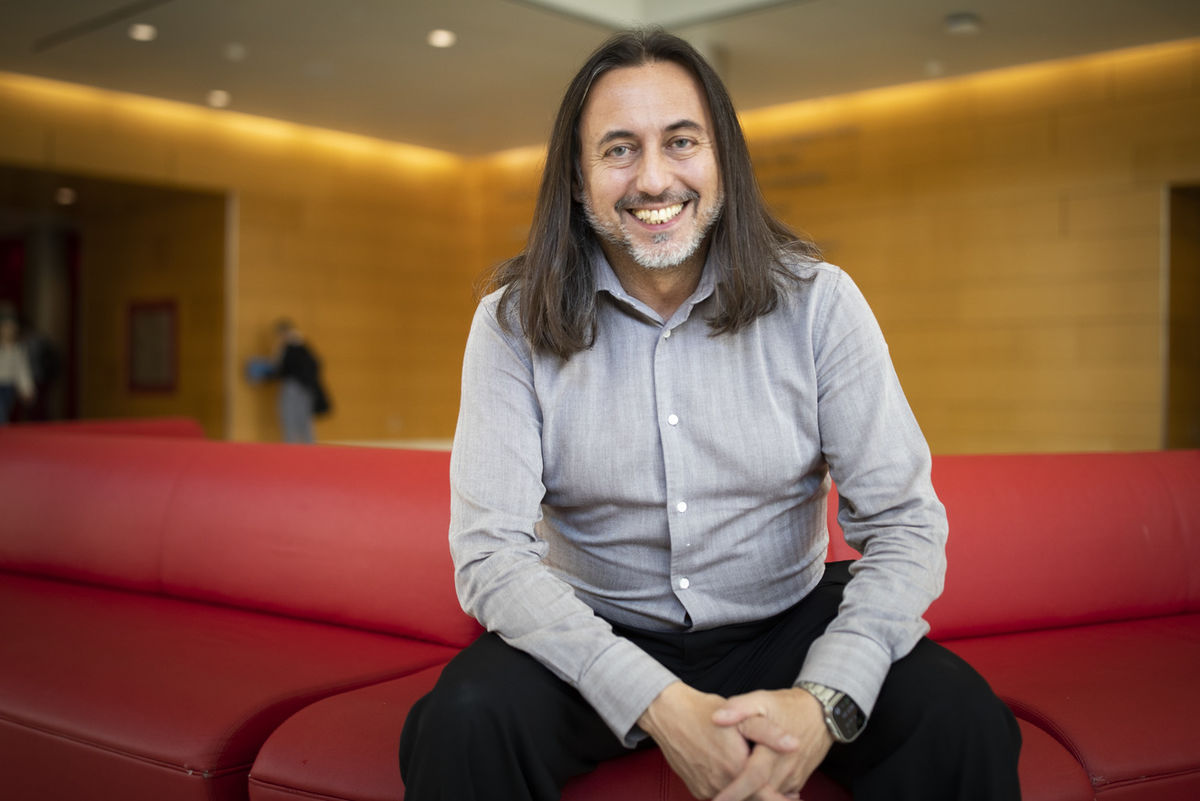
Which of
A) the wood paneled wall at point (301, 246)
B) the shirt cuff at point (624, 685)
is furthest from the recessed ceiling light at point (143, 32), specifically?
the shirt cuff at point (624, 685)

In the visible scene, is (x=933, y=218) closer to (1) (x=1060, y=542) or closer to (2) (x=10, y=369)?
(1) (x=1060, y=542)

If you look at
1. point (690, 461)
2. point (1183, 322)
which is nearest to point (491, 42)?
point (1183, 322)

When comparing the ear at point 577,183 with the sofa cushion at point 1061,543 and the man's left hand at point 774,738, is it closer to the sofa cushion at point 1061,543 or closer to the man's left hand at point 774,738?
the man's left hand at point 774,738

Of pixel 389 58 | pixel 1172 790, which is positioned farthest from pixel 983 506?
pixel 389 58

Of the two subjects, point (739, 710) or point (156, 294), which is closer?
point (739, 710)

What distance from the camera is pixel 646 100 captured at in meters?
1.52

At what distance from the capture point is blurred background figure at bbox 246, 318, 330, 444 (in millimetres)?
9898

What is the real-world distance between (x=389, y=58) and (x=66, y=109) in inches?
126

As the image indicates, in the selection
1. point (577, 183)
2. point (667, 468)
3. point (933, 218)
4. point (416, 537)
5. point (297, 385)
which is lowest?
point (416, 537)

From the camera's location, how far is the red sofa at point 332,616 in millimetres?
1505

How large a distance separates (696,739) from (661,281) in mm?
696

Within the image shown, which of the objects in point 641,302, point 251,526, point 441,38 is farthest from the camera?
point 441,38

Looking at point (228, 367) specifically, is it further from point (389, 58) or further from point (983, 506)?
point (983, 506)

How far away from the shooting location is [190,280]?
10.4 m
